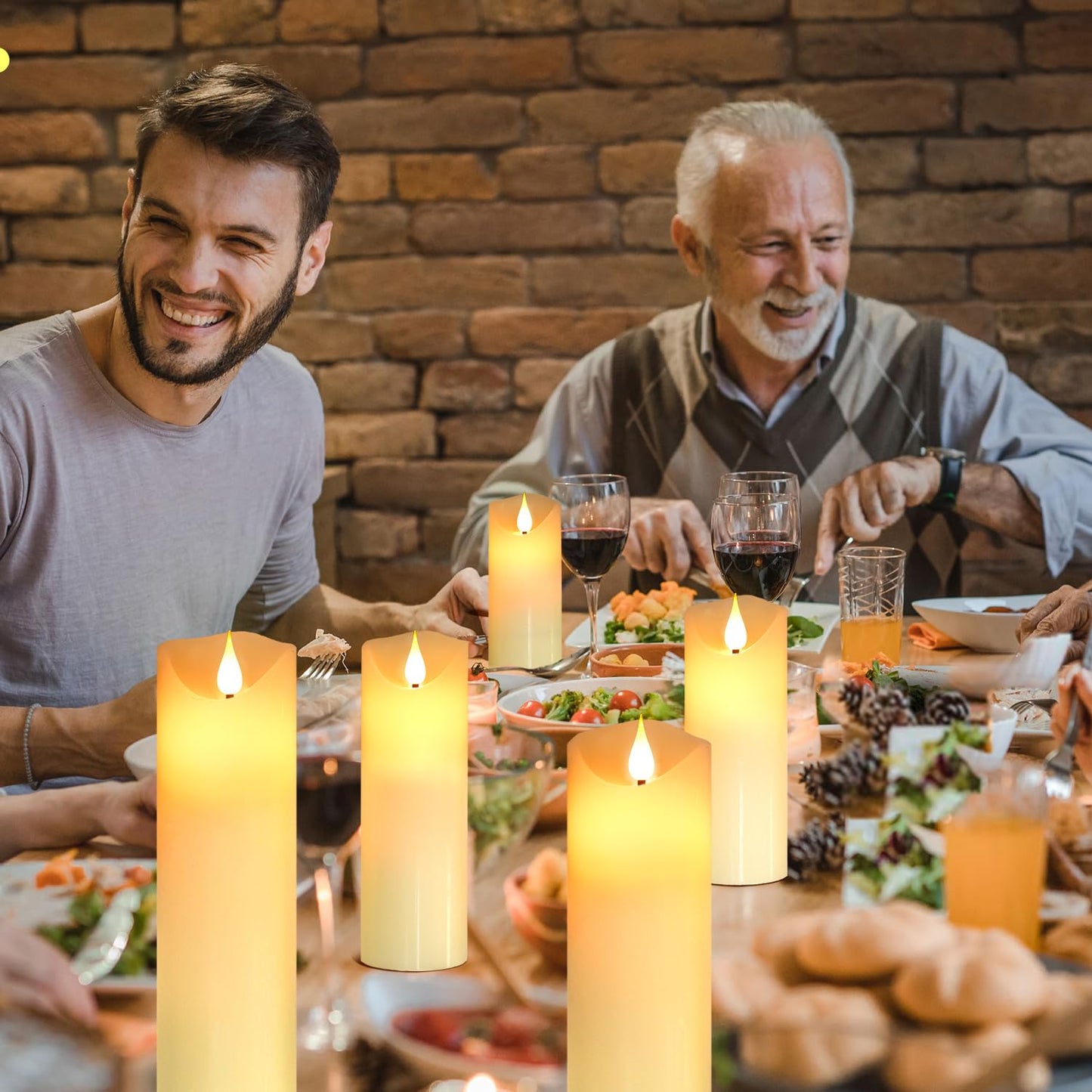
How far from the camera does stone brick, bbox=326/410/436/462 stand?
10.8 feet

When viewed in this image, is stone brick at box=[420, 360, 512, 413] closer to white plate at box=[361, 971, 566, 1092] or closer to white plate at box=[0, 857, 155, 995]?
white plate at box=[0, 857, 155, 995]

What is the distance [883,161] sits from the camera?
3041 millimetres

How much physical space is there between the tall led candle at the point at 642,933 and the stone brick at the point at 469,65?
2.75 m

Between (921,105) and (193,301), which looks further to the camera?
(921,105)

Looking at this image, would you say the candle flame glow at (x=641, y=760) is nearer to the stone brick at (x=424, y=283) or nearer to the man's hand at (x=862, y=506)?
the man's hand at (x=862, y=506)

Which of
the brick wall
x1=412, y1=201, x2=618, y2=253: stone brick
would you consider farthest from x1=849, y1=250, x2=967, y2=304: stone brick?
x1=412, y1=201, x2=618, y2=253: stone brick

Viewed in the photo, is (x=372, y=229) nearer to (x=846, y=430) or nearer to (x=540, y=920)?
(x=846, y=430)

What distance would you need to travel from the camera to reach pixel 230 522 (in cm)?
190

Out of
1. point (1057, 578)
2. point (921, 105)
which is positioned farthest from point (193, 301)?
point (1057, 578)

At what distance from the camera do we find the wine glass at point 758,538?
4.73ft

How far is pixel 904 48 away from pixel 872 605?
194 cm

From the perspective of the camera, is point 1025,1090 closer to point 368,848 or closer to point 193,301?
point 368,848

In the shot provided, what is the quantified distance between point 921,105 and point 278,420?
176cm

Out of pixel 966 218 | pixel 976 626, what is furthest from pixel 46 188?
pixel 976 626
